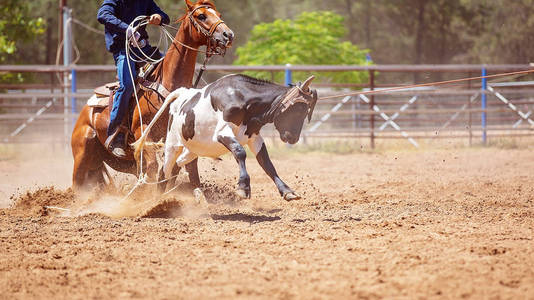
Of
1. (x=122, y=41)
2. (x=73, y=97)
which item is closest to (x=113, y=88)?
(x=122, y=41)

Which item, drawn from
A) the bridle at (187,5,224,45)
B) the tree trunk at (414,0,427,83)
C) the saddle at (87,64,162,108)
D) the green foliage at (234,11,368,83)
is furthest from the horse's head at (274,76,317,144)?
the tree trunk at (414,0,427,83)

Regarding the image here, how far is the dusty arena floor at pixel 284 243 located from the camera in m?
3.96

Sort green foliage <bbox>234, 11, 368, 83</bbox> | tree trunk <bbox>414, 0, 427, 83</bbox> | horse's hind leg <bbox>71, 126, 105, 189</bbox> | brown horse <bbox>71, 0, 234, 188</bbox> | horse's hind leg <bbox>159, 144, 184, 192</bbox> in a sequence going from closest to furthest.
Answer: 1. brown horse <bbox>71, 0, 234, 188</bbox>
2. horse's hind leg <bbox>159, 144, 184, 192</bbox>
3. horse's hind leg <bbox>71, 126, 105, 189</bbox>
4. green foliage <bbox>234, 11, 368, 83</bbox>
5. tree trunk <bbox>414, 0, 427, 83</bbox>

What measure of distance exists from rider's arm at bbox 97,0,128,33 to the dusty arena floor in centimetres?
186

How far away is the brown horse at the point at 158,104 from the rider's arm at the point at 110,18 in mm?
551

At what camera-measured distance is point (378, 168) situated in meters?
11.5

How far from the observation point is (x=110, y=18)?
23.2ft

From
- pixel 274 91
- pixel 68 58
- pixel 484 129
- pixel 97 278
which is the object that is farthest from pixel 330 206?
pixel 68 58

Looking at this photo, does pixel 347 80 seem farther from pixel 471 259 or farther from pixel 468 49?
pixel 471 259

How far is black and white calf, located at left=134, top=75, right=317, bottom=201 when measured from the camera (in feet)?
20.4

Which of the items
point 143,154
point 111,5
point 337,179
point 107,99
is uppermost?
point 111,5

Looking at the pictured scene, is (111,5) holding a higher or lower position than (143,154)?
higher

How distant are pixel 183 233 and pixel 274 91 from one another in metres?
1.61

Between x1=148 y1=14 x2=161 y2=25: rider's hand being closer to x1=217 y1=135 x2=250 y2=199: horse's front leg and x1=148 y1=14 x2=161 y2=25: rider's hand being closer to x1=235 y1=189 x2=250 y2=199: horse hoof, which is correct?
x1=217 y1=135 x2=250 y2=199: horse's front leg
